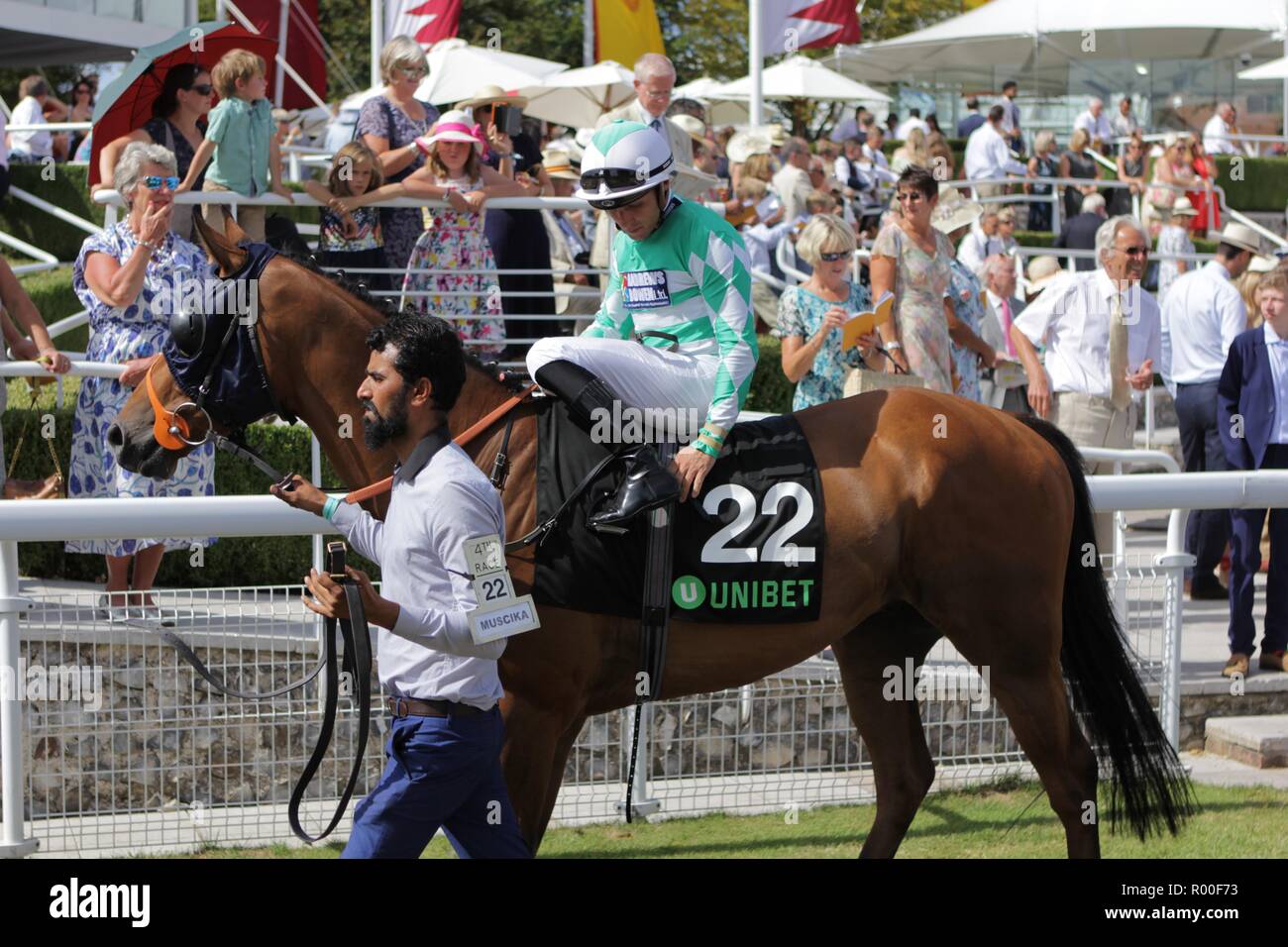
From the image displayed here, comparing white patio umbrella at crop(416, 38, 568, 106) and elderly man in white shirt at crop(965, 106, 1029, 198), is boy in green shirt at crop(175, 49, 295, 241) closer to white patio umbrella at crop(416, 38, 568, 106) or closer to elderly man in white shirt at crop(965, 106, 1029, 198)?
white patio umbrella at crop(416, 38, 568, 106)

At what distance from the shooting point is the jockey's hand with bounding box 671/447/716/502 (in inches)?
188

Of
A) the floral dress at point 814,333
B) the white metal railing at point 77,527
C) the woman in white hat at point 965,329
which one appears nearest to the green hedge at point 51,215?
the woman in white hat at point 965,329

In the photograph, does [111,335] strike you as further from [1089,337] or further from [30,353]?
[1089,337]

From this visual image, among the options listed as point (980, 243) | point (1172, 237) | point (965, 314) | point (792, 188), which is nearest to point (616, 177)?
point (965, 314)

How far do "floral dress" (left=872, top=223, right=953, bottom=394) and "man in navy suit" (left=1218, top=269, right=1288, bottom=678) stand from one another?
1.40 metres

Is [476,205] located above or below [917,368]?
above

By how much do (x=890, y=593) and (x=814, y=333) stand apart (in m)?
2.54

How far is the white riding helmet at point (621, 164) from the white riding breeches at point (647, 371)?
0.39 meters

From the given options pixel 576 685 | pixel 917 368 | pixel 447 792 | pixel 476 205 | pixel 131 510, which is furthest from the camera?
pixel 476 205

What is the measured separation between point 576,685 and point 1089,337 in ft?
16.0

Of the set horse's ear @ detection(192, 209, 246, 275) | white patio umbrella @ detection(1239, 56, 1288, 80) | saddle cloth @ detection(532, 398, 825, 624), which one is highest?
white patio umbrella @ detection(1239, 56, 1288, 80)

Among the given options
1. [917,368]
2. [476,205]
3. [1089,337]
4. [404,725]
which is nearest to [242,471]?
[476,205]

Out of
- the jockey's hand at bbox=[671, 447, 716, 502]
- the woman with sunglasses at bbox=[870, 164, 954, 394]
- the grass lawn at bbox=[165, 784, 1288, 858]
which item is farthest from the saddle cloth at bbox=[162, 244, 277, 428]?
the woman with sunglasses at bbox=[870, 164, 954, 394]

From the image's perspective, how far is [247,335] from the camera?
4.75 meters
